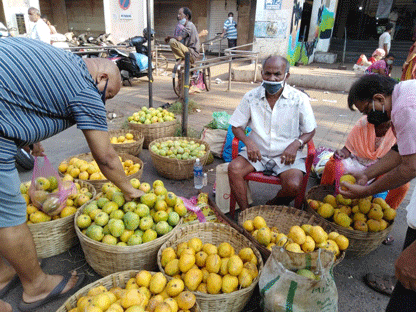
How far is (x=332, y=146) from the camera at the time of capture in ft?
17.0

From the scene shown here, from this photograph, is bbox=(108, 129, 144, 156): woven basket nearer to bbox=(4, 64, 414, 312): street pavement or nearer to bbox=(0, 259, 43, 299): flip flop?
bbox=(4, 64, 414, 312): street pavement

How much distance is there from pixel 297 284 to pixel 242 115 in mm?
A: 1931

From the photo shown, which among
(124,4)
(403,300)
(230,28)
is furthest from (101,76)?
(124,4)

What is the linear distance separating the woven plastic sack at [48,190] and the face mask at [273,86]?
2159mm

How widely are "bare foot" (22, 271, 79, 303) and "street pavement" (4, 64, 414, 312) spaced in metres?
0.09

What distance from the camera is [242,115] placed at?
3.22 metres

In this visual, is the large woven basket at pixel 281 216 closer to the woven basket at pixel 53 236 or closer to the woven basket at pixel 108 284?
the woven basket at pixel 108 284

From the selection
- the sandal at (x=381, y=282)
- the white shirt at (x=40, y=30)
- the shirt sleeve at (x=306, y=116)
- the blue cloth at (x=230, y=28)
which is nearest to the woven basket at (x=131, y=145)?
the shirt sleeve at (x=306, y=116)

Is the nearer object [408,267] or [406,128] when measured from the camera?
[408,267]

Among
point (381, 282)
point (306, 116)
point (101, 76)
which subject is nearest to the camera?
point (101, 76)

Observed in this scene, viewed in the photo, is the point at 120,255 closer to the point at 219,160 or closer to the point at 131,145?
the point at 131,145

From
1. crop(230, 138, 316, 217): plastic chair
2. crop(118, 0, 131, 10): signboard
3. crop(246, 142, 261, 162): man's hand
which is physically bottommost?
crop(230, 138, 316, 217): plastic chair

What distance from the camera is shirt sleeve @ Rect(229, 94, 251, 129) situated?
320 centimetres

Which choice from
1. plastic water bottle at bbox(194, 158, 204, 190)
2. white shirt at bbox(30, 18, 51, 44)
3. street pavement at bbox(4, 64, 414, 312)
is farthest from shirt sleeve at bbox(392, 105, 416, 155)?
white shirt at bbox(30, 18, 51, 44)
